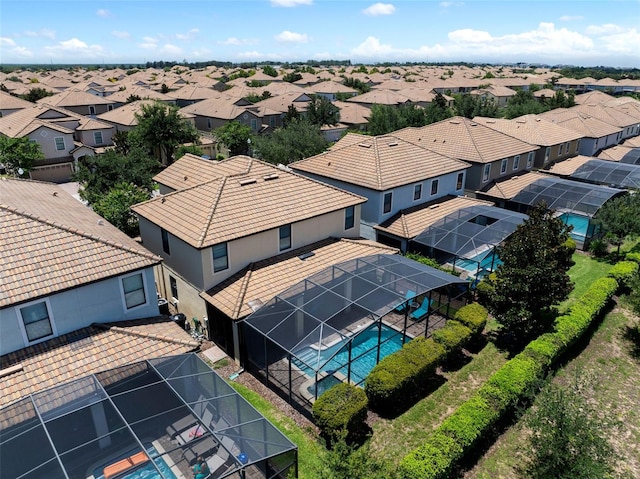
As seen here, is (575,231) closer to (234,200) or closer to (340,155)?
(340,155)

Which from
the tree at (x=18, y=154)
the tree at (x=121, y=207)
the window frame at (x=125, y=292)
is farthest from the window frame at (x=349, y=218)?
the tree at (x=18, y=154)

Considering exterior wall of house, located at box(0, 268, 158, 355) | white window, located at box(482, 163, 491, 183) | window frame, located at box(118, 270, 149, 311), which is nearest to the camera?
exterior wall of house, located at box(0, 268, 158, 355)

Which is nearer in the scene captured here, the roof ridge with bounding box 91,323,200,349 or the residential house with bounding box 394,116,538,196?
the roof ridge with bounding box 91,323,200,349

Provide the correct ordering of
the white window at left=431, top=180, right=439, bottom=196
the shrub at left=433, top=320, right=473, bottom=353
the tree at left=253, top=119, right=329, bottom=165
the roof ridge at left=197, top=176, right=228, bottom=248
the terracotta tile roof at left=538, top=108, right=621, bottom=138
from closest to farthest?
the shrub at left=433, top=320, right=473, bottom=353, the roof ridge at left=197, top=176, right=228, bottom=248, the white window at left=431, top=180, right=439, bottom=196, the tree at left=253, top=119, right=329, bottom=165, the terracotta tile roof at left=538, top=108, right=621, bottom=138

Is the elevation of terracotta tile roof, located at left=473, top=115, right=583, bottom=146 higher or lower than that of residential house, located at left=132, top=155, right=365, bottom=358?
higher

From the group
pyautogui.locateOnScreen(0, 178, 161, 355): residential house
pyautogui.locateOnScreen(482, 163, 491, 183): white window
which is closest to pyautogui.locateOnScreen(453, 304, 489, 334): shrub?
pyautogui.locateOnScreen(0, 178, 161, 355): residential house

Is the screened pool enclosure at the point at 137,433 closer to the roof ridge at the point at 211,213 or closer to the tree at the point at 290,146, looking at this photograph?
the roof ridge at the point at 211,213

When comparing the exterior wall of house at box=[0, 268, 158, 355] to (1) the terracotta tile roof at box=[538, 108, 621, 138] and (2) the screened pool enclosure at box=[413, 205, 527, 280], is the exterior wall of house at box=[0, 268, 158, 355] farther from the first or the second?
(1) the terracotta tile roof at box=[538, 108, 621, 138]
